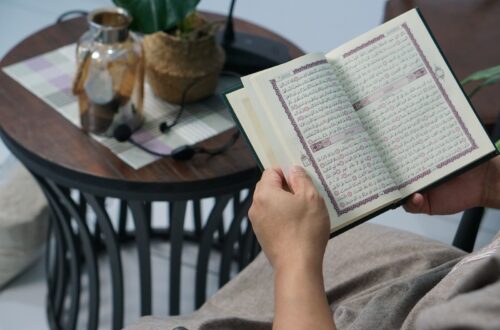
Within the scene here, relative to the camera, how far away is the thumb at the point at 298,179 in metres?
0.81

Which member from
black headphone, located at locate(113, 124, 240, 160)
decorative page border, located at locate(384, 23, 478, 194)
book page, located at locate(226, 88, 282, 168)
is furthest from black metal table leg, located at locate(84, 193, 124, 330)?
decorative page border, located at locate(384, 23, 478, 194)

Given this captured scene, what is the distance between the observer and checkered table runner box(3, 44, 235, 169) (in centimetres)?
119

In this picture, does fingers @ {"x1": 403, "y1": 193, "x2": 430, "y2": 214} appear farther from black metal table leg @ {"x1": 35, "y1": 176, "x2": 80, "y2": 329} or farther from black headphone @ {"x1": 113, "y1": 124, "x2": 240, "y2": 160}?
black metal table leg @ {"x1": 35, "y1": 176, "x2": 80, "y2": 329}

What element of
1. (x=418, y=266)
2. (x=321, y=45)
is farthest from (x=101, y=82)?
(x=321, y=45)

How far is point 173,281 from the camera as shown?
1.39 m

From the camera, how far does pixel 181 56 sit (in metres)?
1.23

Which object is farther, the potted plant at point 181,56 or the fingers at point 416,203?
the potted plant at point 181,56

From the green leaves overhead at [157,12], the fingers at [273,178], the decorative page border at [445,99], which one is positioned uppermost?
the green leaves overhead at [157,12]

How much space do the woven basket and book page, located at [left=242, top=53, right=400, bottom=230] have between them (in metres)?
0.40

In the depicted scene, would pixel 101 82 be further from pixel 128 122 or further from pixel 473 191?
pixel 473 191

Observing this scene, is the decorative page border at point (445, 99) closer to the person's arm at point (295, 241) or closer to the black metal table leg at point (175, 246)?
the person's arm at point (295, 241)

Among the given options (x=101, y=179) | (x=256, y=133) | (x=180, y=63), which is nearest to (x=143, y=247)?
(x=101, y=179)

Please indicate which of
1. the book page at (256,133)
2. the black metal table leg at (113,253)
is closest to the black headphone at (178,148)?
the black metal table leg at (113,253)

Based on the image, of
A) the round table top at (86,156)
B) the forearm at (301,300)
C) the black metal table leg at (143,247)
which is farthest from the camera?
the black metal table leg at (143,247)
